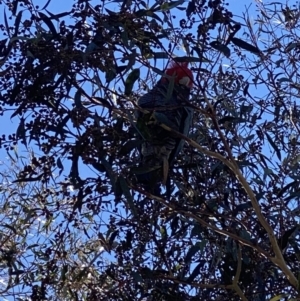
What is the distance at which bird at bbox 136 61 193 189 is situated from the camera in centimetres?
236

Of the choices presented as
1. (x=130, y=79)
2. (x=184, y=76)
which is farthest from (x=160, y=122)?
(x=184, y=76)

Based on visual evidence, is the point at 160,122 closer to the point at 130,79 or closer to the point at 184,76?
the point at 130,79

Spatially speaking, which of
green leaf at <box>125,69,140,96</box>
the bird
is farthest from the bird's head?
green leaf at <box>125,69,140,96</box>

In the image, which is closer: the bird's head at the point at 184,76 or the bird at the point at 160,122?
the bird at the point at 160,122

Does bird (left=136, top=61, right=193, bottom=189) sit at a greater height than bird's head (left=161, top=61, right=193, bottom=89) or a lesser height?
lesser

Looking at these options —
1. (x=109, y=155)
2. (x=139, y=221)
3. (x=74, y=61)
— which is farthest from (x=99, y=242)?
(x=74, y=61)

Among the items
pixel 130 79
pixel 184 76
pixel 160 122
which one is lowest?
pixel 160 122

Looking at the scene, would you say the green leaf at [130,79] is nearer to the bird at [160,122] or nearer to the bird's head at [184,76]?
the bird at [160,122]

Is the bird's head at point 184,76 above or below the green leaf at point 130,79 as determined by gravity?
above

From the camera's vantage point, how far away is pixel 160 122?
2357 mm

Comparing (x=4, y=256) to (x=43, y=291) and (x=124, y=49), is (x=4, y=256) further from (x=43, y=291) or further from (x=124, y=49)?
(x=124, y=49)

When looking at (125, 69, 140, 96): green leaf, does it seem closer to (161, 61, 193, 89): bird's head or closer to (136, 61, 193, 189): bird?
(136, 61, 193, 189): bird

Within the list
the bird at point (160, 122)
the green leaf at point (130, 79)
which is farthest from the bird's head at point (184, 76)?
the green leaf at point (130, 79)

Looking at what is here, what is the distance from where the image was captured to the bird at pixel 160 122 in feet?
7.73
